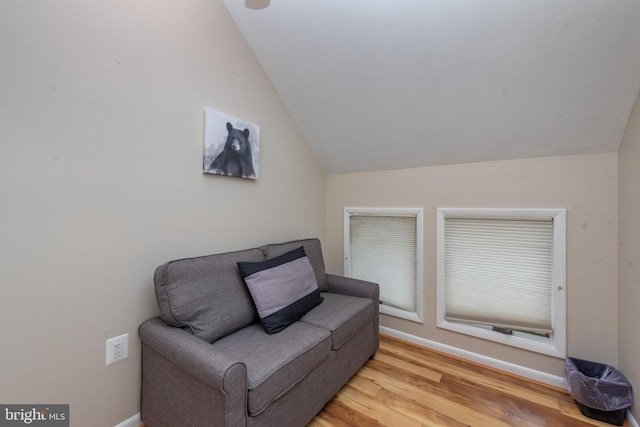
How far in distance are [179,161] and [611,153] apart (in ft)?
8.95

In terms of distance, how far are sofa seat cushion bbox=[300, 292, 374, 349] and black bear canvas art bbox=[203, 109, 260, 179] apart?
113 centimetres

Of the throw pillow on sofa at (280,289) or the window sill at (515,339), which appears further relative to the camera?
the window sill at (515,339)

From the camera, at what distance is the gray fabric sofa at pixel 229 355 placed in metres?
1.14

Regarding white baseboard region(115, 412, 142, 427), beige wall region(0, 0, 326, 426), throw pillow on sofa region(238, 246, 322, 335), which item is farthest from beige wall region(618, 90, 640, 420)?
white baseboard region(115, 412, 142, 427)

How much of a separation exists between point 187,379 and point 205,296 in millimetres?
398

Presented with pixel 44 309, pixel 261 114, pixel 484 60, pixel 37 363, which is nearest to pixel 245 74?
pixel 261 114

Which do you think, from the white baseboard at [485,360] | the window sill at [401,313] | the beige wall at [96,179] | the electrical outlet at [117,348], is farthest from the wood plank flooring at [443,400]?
the beige wall at [96,179]

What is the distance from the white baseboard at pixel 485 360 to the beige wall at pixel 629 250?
0.40 meters

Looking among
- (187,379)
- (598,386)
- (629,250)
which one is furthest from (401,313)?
(187,379)

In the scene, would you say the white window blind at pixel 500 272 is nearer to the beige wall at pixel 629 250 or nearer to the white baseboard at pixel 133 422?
the beige wall at pixel 629 250

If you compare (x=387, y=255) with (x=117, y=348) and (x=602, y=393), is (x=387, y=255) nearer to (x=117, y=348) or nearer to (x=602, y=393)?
(x=602, y=393)

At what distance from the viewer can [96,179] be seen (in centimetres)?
136

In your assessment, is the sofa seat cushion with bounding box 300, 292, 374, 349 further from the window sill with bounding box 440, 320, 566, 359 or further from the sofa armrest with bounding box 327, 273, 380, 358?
the window sill with bounding box 440, 320, 566, 359

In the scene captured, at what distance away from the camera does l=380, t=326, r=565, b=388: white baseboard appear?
74.4 inches
